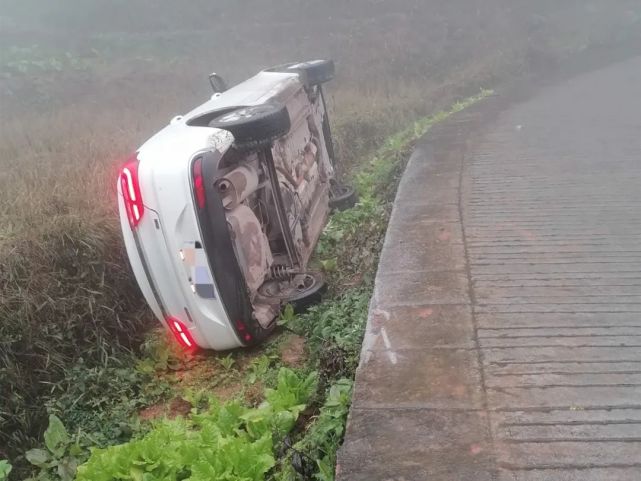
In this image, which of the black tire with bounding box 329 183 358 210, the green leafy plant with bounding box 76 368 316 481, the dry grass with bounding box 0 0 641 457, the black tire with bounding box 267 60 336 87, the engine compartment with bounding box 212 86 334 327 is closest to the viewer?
the green leafy plant with bounding box 76 368 316 481

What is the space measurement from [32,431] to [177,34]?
19.1 metres

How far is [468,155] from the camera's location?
7145 millimetres

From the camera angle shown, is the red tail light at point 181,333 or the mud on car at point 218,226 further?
the red tail light at point 181,333

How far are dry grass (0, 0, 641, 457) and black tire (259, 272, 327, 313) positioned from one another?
1.20m

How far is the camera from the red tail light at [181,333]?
407 centimetres

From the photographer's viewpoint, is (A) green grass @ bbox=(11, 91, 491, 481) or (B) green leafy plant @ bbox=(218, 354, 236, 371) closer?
(A) green grass @ bbox=(11, 91, 491, 481)

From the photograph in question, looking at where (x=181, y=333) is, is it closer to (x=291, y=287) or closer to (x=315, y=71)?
(x=291, y=287)

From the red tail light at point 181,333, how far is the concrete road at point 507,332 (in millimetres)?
1333

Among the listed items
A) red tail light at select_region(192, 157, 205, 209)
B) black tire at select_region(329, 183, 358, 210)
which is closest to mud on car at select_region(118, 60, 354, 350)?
red tail light at select_region(192, 157, 205, 209)

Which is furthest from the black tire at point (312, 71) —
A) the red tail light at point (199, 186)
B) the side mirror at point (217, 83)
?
the red tail light at point (199, 186)

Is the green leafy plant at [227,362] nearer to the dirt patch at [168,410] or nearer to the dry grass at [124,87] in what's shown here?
the dirt patch at [168,410]

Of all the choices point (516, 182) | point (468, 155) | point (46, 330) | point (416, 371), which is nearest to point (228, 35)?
point (468, 155)

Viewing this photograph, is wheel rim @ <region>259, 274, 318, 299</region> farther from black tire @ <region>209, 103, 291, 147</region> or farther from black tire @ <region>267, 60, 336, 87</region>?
black tire @ <region>267, 60, 336, 87</region>

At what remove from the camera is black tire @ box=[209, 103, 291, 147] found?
427 cm
